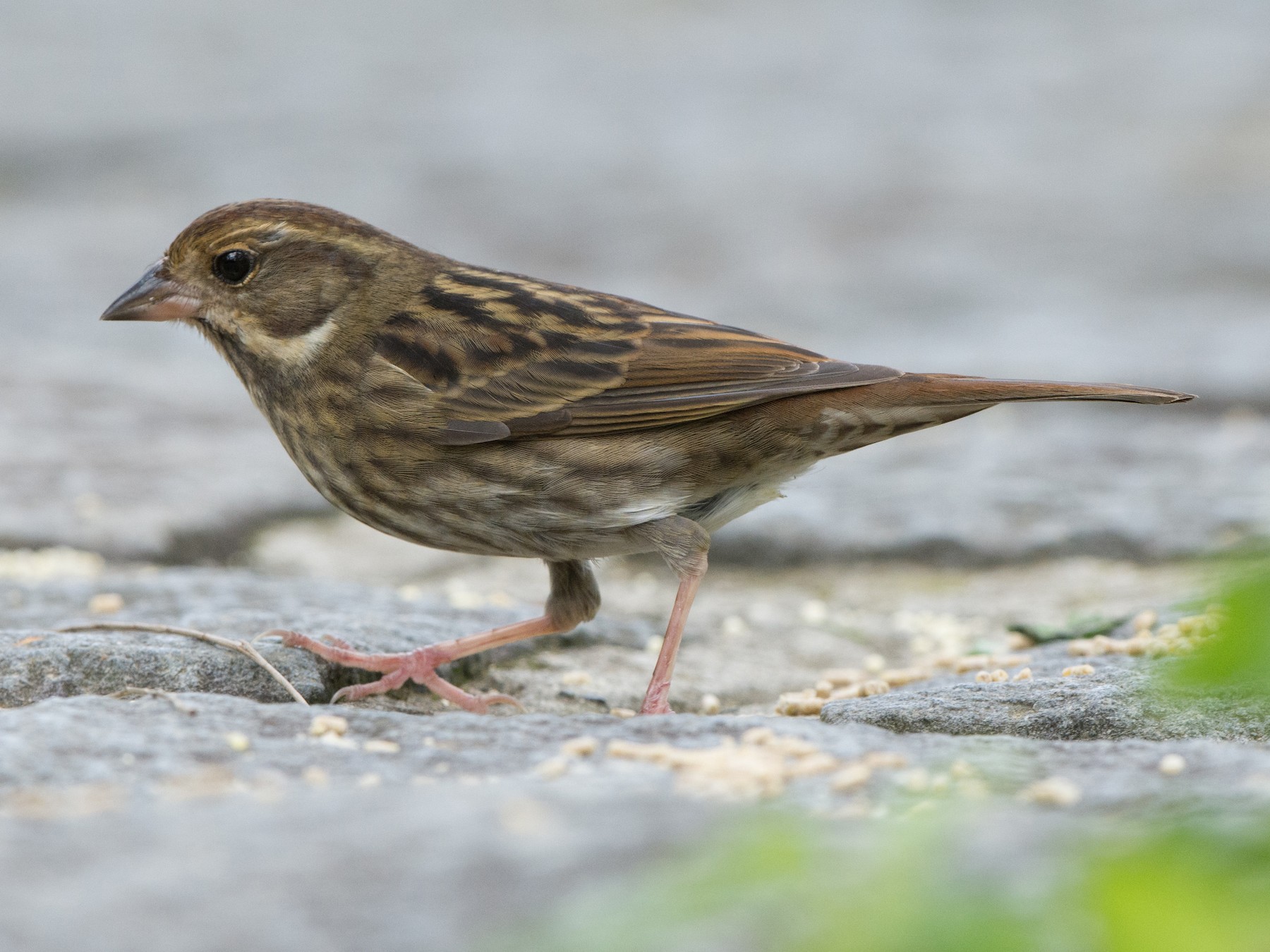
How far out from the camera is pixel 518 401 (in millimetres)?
4094

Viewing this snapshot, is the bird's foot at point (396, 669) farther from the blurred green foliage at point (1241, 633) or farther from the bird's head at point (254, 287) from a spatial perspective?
the blurred green foliage at point (1241, 633)

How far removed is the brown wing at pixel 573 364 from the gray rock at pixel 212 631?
61cm

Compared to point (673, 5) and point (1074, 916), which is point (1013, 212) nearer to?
point (673, 5)

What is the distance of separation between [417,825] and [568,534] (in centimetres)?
233

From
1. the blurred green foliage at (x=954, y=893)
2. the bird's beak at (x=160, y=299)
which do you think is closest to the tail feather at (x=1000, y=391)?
the bird's beak at (x=160, y=299)

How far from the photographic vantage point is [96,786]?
214 centimetres

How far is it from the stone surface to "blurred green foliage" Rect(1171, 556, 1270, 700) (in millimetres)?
278

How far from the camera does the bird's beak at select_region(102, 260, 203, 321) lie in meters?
4.39

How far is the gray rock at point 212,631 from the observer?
126 inches

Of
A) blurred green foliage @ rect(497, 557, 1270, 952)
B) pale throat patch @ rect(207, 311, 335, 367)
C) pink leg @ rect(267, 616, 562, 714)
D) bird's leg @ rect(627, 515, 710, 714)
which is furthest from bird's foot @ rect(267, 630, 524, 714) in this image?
blurred green foliage @ rect(497, 557, 1270, 952)

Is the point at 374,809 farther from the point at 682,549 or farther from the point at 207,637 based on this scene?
the point at 682,549

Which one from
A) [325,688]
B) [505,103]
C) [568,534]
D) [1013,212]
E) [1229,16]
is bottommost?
[325,688]

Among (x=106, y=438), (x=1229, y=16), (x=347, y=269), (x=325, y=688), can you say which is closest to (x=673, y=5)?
(x=1229, y=16)

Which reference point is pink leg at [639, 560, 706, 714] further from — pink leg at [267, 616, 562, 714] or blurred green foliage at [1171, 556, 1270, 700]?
blurred green foliage at [1171, 556, 1270, 700]
